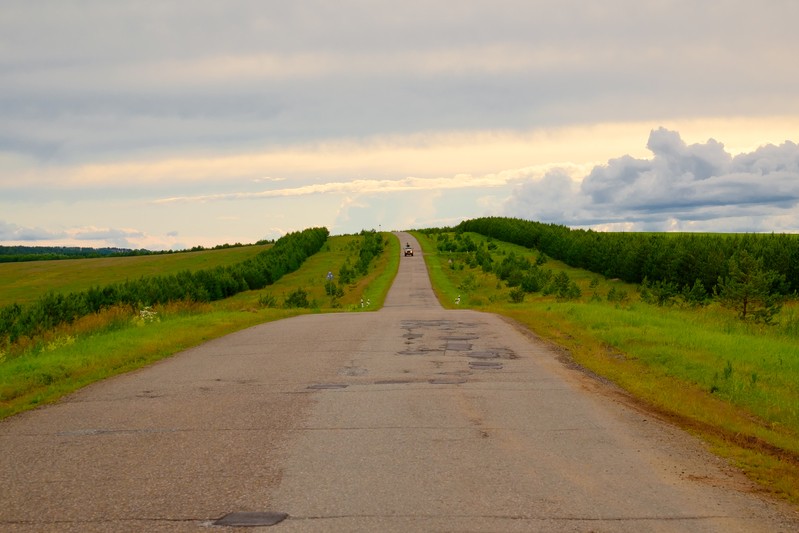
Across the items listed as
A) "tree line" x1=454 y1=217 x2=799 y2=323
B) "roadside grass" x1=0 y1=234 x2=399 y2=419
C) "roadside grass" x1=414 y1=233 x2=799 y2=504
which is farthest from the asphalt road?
"tree line" x1=454 y1=217 x2=799 y2=323

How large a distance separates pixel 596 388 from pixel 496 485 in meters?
6.03

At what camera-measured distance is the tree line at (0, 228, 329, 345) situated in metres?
34.7

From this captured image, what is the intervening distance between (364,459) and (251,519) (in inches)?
75.1

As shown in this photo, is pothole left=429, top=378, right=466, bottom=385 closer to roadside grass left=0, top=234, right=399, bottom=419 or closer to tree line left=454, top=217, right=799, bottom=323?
roadside grass left=0, top=234, right=399, bottom=419

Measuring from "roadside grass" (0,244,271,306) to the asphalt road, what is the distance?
8045 cm

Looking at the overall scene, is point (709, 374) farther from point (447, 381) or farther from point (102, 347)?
point (102, 347)

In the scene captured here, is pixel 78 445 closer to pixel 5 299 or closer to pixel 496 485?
pixel 496 485

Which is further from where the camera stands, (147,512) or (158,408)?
(158,408)

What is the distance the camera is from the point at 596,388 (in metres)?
11.9

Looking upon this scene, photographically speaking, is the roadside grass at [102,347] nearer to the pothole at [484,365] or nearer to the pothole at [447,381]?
the pothole at [447,381]

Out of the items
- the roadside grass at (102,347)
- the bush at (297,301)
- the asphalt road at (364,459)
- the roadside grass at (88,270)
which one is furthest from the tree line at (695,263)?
the roadside grass at (88,270)

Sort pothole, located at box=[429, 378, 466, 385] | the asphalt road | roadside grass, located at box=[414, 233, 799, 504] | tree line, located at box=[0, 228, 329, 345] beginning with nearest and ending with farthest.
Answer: the asphalt road < roadside grass, located at box=[414, 233, 799, 504] < pothole, located at box=[429, 378, 466, 385] < tree line, located at box=[0, 228, 329, 345]

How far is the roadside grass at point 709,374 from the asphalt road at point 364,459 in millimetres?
481

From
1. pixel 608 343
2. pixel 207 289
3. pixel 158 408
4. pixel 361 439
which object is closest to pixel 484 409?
pixel 361 439
